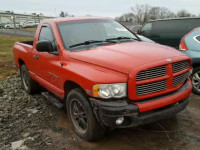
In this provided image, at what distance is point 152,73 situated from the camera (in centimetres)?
283

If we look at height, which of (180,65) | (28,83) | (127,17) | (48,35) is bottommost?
(28,83)

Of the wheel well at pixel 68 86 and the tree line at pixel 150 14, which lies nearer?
the wheel well at pixel 68 86

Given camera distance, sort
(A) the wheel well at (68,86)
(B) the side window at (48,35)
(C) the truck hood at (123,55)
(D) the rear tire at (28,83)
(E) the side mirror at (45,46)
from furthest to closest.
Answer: (D) the rear tire at (28,83)
(B) the side window at (48,35)
(E) the side mirror at (45,46)
(A) the wheel well at (68,86)
(C) the truck hood at (123,55)

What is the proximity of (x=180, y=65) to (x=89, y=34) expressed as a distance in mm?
1700

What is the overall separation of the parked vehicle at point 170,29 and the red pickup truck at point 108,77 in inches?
173

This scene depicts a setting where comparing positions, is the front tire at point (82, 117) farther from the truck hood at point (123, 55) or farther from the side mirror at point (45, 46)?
the side mirror at point (45, 46)

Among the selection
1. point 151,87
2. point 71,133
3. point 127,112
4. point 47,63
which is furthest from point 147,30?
point 127,112

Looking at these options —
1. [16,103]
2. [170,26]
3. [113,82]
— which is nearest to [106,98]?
[113,82]

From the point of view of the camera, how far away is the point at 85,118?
3.39 m

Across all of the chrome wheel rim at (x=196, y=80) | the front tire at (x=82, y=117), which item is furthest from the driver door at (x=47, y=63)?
the chrome wheel rim at (x=196, y=80)

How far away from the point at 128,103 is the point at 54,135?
1.58 metres

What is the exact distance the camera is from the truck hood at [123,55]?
2.85 metres

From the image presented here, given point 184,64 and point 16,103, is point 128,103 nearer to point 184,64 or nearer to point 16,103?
point 184,64

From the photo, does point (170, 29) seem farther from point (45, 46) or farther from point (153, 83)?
point (153, 83)
